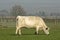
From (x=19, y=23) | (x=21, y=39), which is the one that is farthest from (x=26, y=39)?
(x=19, y=23)

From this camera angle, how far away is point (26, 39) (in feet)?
64.8

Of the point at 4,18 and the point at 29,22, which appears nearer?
the point at 29,22

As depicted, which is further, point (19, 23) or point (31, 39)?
point (19, 23)

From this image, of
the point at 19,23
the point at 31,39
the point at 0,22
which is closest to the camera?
the point at 31,39

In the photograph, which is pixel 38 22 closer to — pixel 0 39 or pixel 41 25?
pixel 41 25

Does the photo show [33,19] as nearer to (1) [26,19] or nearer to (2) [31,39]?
(1) [26,19]

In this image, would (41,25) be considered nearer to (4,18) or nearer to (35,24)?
(35,24)

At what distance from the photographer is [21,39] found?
19.8m

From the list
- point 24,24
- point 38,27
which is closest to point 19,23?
point 24,24

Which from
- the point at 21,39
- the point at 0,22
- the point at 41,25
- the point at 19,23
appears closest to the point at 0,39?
the point at 21,39

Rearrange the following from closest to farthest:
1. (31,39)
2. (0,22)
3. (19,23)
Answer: (31,39) < (19,23) < (0,22)

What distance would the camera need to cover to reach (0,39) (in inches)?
775

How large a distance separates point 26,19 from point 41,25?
1768 mm

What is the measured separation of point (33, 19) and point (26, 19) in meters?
0.80
